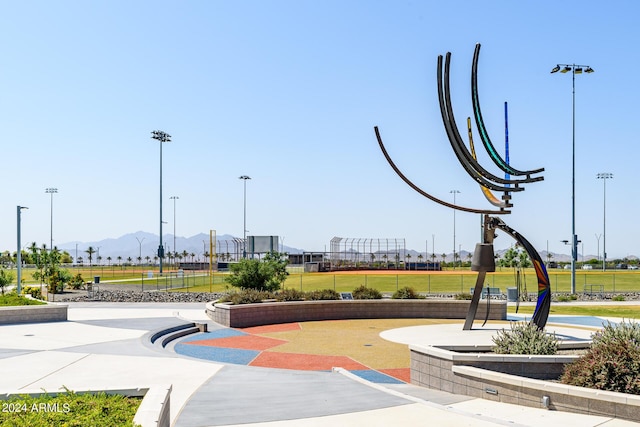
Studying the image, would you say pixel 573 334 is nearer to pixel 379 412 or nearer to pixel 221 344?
pixel 221 344

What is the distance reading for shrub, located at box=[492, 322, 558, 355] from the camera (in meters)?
13.9

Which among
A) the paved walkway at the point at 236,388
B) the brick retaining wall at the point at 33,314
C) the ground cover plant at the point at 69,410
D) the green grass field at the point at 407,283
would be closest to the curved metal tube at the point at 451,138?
Result: the paved walkway at the point at 236,388

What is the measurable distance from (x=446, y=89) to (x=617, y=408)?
40.2 feet

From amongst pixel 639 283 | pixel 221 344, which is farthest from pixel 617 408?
pixel 639 283

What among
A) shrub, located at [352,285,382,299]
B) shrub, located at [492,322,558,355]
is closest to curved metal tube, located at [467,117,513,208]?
shrub, located at [492,322,558,355]

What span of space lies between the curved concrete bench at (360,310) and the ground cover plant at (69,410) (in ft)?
61.7

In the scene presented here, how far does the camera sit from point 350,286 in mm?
57156

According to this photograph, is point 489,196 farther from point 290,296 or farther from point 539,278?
point 290,296

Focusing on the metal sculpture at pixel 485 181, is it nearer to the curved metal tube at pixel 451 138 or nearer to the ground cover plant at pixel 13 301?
the curved metal tube at pixel 451 138

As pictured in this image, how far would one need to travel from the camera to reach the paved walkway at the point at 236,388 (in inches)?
392

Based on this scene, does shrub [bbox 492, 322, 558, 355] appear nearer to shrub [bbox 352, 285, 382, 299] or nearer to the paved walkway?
the paved walkway

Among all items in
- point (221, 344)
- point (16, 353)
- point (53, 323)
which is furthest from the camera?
point (53, 323)

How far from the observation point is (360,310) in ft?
99.4

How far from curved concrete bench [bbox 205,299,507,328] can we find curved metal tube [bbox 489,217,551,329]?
7.97 meters
